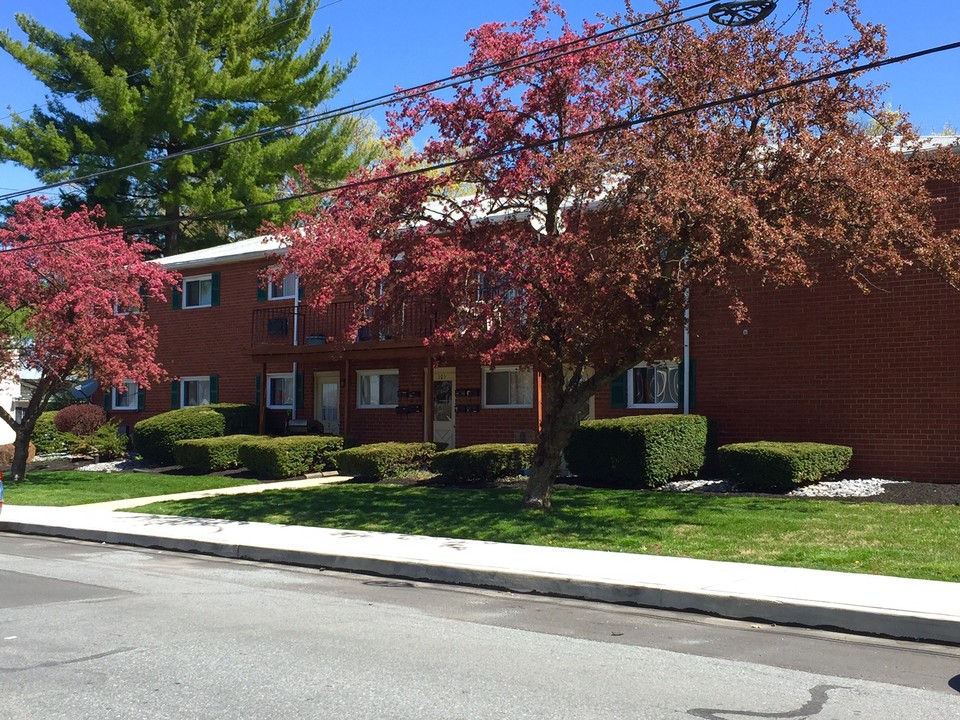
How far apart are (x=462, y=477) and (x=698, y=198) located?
8.64m

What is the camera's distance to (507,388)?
74.5ft

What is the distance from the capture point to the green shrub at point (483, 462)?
60.9 ft

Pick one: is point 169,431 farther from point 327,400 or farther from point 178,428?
point 327,400

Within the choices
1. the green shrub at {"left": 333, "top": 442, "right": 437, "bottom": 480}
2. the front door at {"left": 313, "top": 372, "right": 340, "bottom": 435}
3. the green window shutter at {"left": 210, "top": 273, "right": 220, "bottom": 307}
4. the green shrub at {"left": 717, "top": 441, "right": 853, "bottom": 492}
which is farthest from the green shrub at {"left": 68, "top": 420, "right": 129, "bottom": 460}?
the green shrub at {"left": 717, "top": 441, "right": 853, "bottom": 492}

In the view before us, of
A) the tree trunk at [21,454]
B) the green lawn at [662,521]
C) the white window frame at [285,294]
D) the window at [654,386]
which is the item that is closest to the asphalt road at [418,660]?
the green lawn at [662,521]

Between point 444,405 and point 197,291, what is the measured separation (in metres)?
9.93

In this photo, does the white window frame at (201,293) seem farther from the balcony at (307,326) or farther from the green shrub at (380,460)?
the green shrub at (380,460)

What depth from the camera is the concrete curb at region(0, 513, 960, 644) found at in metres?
8.12

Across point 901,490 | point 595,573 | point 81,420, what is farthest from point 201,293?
point 595,573

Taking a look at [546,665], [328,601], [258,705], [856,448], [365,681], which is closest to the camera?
[258,705]

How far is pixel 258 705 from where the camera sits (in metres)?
5.57

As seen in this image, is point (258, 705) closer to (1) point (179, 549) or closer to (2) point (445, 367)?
(1) point (179, 549)

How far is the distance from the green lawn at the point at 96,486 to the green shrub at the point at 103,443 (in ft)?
10.1

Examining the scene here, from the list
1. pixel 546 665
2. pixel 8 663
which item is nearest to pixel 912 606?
pixel 546 665
